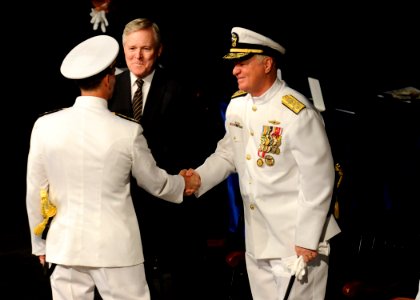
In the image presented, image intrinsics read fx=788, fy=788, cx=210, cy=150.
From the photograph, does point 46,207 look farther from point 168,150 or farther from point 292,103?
point 292,103

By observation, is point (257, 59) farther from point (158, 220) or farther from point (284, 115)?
point (158, 220)

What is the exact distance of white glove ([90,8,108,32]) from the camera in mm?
5270

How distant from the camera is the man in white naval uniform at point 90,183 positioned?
3.51m

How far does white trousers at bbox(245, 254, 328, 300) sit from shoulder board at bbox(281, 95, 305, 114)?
2.39ft

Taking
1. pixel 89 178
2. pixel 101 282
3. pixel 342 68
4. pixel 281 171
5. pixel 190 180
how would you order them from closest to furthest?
1. pixel 89 178
2. pixel 101 282
3. pixel 281 171
4. pixel 190 180
5. pixel 342 68

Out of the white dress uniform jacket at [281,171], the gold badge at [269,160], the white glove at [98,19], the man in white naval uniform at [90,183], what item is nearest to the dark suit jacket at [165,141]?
the white dress uniform jacket at [281,171]

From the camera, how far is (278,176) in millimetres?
3785

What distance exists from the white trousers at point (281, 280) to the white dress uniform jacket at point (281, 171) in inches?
3.3

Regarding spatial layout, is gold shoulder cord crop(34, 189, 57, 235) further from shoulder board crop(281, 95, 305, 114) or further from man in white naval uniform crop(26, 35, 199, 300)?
shoulder board crop(281, 95, 305, 114)

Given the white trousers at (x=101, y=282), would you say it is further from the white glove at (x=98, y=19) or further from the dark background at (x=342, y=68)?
the white glove at (x=98, y=19)

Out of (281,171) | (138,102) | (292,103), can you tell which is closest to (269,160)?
(281,171)

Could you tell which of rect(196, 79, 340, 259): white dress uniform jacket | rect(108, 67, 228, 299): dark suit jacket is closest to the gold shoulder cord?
rect(108, 67, 228, 299): dark suit jacket

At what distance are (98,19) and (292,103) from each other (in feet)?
6.68

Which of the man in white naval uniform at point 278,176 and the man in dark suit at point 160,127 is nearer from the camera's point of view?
the man in white naval uniform at point 278,176
